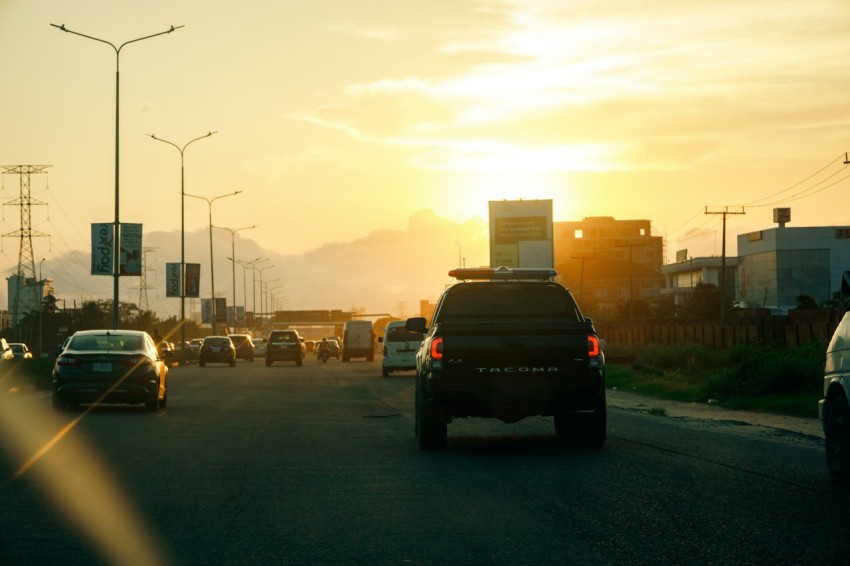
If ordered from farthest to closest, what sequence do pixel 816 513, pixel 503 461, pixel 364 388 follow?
pixel 364 388, pixel 503 461, pixel 816 513

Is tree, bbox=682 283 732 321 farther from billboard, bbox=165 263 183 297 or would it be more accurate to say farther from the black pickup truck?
the black pickup truck

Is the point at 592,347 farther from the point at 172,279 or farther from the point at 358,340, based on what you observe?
the point at 172,279

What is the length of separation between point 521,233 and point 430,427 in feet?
212

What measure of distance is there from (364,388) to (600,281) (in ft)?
533

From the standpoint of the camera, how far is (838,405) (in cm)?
1096

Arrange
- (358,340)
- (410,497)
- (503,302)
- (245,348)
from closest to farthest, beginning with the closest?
1. (410,497)
2. (503,302)
3. (358,340)
4. (245,348)

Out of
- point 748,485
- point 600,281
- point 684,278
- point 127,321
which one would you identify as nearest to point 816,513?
point 748,485

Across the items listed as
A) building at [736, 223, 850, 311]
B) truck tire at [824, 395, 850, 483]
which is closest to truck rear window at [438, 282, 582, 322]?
truck tire at [824, 395, 850, 483]

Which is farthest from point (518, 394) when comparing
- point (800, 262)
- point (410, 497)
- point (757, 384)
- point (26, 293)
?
point (26, 293)

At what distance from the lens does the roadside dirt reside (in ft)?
56.6

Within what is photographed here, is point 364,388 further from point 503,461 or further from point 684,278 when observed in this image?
point 684,278

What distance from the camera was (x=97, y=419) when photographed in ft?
68.1

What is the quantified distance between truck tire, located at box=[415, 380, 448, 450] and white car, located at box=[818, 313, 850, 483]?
4.56 m

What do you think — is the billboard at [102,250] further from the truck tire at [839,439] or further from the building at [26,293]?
the building at [26,293]
